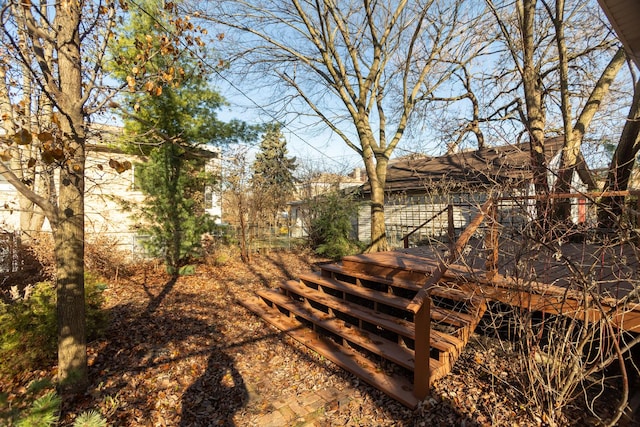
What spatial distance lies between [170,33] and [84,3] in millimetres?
724

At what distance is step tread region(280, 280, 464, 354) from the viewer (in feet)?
11.3

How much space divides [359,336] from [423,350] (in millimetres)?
1223

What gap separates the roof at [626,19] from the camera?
8.87 ft

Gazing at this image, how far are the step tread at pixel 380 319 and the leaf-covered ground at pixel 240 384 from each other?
336mm

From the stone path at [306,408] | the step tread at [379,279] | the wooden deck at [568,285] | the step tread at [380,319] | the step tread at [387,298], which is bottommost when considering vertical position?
the stone path at [306,408]

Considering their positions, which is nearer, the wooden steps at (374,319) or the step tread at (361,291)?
the wooden steps at (374,319)

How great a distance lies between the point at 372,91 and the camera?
33.4ft

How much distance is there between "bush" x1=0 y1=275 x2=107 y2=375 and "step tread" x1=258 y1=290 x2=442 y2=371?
2.85m

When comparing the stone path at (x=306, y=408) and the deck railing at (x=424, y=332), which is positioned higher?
the deck railing at (x=424, y=332)

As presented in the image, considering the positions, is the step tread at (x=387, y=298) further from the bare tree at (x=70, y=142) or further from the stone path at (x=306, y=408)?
the bare tree at (x=70, y=142)

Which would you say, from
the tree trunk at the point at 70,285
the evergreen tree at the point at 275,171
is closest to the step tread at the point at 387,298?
the tree trunk at the point at 70,285

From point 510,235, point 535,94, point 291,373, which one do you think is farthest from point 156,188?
point 535,94

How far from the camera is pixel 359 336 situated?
13.5ft

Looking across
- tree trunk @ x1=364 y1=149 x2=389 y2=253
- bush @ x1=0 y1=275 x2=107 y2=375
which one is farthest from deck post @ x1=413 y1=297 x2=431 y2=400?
tree trunk @ x1=364 y1=149 x2=389 y2=253
